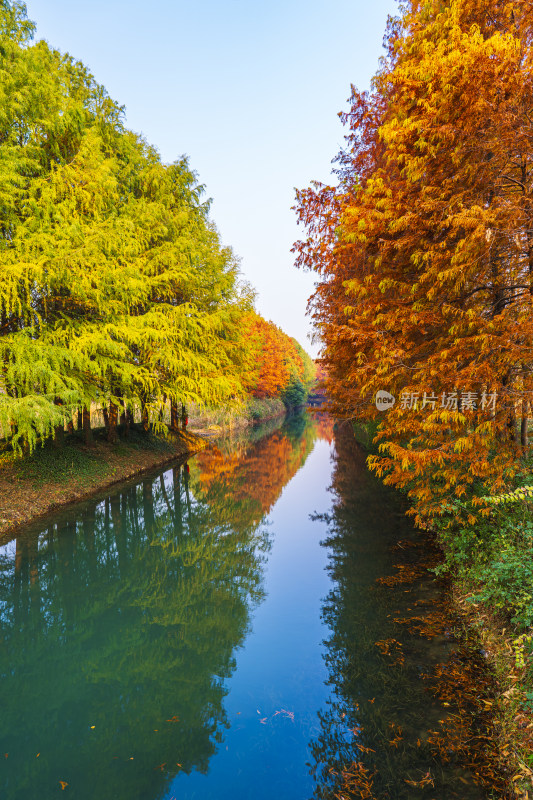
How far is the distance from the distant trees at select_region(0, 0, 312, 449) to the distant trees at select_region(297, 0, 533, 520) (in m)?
8.40

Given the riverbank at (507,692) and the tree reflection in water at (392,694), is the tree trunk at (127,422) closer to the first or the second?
the tree reflection in water at (392,694)

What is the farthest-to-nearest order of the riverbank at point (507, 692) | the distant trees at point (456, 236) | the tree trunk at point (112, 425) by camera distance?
the tree trunk at point (112, 425)
the distant trees at point (456, 236)
the riverbank at point (507, 692)

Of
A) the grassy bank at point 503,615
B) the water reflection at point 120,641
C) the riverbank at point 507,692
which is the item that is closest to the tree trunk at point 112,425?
the water reflection at point 120,641

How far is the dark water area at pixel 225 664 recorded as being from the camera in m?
3.87

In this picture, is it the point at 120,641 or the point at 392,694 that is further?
the point at 120,641

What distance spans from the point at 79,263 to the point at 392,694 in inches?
498

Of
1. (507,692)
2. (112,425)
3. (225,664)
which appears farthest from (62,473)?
(507,692)

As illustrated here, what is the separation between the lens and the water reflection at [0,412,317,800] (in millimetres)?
4098

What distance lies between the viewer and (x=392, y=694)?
15.3 ft

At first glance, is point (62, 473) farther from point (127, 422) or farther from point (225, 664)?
point (225, 664)

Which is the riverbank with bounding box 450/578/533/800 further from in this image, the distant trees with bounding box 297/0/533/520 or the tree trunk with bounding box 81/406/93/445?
the tree trunk with bounding box 81/406/93/445

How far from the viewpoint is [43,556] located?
29.9ft

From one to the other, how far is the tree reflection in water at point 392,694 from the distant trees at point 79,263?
8321mm

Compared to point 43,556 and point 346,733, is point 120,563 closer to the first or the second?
point 43,556
